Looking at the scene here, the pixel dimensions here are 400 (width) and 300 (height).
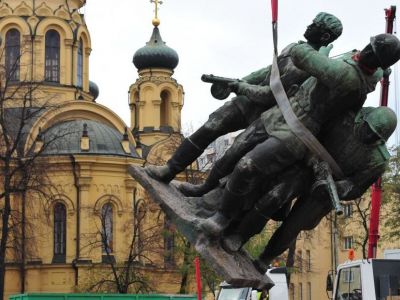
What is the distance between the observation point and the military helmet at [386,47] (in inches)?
227

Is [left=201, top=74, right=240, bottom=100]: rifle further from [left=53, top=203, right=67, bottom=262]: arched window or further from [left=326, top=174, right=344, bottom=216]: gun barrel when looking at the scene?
[left=53, top=203, right=67, bottom=262]: arched window

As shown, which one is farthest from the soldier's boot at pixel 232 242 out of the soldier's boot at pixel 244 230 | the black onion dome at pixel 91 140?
the black onion dome at pixel 91 140

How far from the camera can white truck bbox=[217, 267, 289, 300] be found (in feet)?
74.5

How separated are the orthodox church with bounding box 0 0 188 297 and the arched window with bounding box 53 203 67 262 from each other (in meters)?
0.05

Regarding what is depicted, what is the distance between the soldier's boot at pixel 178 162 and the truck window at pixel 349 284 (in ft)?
37.4

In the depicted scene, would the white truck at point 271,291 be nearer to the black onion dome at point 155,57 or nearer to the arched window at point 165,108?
the arched window at point 165,108

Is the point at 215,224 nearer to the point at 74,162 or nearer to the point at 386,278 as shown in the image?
the point at 386,278

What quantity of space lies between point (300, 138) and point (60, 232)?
1952 inches

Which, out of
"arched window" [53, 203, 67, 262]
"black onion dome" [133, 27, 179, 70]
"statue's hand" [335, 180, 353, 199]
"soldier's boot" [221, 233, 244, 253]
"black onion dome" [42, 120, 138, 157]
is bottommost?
"soldier's boot" [221, 233, 244, 253]

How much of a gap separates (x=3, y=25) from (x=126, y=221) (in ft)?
46.2

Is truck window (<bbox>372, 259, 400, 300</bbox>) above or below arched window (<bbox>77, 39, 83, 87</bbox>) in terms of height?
below

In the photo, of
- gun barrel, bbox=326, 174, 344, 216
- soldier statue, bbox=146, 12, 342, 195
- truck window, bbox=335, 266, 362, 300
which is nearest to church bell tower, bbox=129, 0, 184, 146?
truck window, bbox=335, 266, 362, 300

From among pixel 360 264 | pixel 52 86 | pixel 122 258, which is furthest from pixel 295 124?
pixel 52 86

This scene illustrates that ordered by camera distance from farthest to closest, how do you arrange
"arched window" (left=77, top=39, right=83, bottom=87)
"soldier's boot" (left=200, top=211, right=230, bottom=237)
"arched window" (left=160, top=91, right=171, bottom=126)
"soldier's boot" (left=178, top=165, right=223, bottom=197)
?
1. "arched window" (left=160, top=91, right=171, bottom=126)
2. "arched window" (left=77, top=39, right=83, bottom=87)
3. "soldier's boot" (left=178, top=165, right=223, bottom=197)
4. "soldier's boot" (left=200, top=211, right=230, bottom=237)
